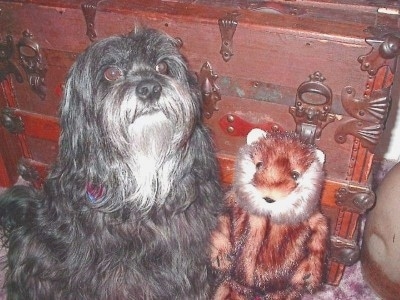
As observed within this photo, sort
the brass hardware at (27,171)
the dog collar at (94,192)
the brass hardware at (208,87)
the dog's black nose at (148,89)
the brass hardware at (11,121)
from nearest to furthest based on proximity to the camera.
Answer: the dog's black nose at (148,89)
the dog collar at (94,192)
the brass hardware at (208,87)
the brass hardware at (11,121)
the brass hardware at (27,171)

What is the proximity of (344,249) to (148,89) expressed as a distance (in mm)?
851

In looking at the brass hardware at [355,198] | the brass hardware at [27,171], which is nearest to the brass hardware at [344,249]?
the brass hardware at [355,198]

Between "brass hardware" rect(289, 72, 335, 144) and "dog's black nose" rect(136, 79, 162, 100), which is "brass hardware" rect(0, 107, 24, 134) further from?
"brass hardware" rect(289, 72, 335, 144)

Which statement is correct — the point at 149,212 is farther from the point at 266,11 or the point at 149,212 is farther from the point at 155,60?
the point at 266,11

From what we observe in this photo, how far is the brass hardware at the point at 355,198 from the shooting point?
1394mm

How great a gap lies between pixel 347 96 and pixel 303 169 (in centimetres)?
21

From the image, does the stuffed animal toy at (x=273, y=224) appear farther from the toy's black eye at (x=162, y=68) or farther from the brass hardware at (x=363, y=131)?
the toy's black eye at (x=162, y=68)

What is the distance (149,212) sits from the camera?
123cm

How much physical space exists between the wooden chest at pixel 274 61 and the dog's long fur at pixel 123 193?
0.14 m

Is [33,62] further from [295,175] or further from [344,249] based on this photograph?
[344,249]

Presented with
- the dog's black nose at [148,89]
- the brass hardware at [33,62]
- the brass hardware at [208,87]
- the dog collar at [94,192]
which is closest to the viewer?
the dog's black nose at [148,89]

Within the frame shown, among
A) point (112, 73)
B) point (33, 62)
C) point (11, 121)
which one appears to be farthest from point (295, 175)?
point (11, 121)

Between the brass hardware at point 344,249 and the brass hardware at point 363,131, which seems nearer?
the brass hardware at point 363,131

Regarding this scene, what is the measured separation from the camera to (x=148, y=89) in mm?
1031
